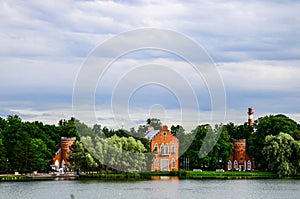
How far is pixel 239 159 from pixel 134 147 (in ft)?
51.9

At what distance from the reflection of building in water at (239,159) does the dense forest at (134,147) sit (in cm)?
84

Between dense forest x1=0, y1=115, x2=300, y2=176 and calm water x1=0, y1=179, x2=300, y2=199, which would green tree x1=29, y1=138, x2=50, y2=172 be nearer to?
dense forest x1=0, y1=115, x2=300, y2=176

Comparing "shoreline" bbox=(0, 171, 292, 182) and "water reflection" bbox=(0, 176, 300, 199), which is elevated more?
"shoreline" bbox=(0, 171, 292, 182)

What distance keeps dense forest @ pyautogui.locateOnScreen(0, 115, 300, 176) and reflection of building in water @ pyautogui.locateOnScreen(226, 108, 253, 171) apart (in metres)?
0.84

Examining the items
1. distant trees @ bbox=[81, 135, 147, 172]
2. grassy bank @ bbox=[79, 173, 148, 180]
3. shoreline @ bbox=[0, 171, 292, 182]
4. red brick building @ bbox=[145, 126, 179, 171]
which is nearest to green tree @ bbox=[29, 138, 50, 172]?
shoreline @ bbox=[0, 171, 292, 182]

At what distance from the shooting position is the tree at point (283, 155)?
6122 centimetres

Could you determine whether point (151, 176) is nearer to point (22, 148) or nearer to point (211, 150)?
point (211, 150)

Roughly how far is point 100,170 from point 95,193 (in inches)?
916

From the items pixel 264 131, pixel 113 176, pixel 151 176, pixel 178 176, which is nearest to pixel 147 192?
pixel 113 176

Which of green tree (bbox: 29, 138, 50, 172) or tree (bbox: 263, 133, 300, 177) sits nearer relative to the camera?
green tree (bbox: 29, 138, 50, 172)

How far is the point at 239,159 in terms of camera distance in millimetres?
72312

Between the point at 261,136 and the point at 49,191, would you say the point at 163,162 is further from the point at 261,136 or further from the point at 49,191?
the point at 49,191

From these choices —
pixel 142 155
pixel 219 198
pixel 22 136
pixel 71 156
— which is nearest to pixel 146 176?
pixel 142 155

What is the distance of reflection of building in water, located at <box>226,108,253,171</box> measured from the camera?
72.0 metres
